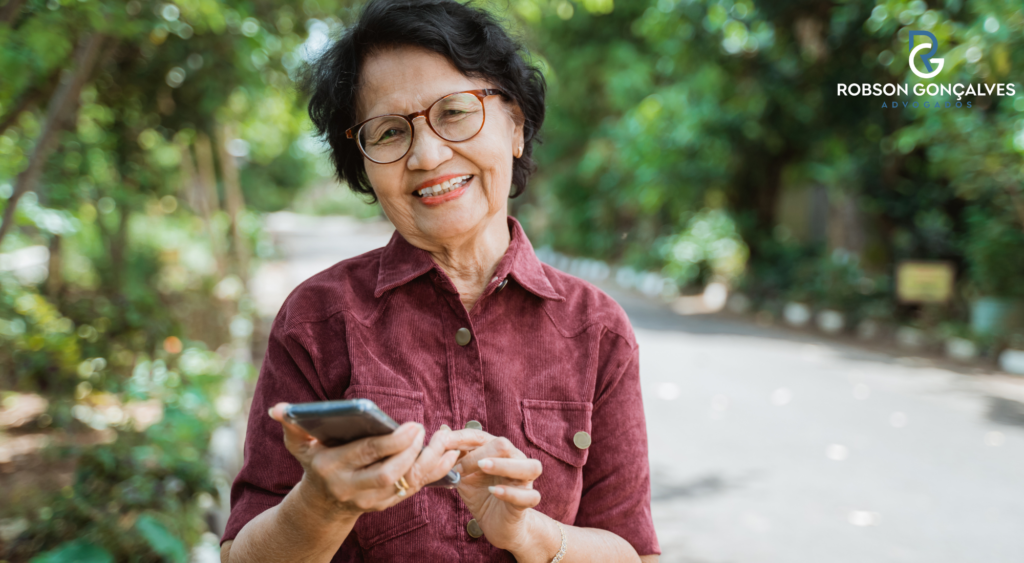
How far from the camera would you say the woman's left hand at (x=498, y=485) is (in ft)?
3.76

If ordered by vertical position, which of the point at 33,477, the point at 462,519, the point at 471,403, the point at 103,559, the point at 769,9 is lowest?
the point at 33,477

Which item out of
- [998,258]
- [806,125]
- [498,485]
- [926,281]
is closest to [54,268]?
[498,485]

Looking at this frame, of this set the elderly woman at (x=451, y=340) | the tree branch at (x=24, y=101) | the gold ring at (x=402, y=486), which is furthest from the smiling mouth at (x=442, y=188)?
the tree branch at (x=24, y=101)

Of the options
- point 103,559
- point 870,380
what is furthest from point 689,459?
point 103,559

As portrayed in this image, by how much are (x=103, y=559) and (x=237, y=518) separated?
151 centimetres

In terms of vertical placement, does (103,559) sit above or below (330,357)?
below

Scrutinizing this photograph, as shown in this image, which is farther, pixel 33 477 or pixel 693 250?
pixel 693 250

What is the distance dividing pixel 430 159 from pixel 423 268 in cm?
22

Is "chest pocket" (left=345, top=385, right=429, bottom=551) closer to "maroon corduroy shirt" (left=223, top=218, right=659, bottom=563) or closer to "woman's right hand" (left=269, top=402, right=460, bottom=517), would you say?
"maroon corduroy shirt" (left=223, top=218, right=659, bottom=563)

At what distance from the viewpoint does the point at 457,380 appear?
1.42m

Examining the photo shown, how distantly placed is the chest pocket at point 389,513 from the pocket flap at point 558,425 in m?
0.23

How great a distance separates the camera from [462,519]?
1.36m

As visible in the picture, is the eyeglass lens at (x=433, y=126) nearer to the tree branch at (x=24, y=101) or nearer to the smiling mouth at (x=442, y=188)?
the smiling mouth at (x=442, y=188)

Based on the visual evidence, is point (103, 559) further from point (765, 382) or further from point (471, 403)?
point (765, 382)
